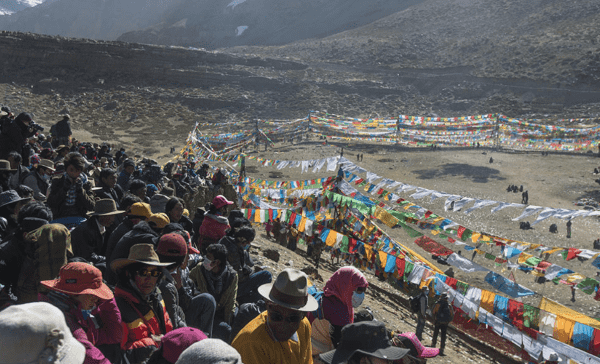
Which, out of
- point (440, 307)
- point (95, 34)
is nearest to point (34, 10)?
point (95, 34)

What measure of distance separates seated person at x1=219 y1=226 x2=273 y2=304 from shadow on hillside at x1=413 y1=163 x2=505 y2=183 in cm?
2716

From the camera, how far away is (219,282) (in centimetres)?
416

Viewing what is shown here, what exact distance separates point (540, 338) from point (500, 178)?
2385cm

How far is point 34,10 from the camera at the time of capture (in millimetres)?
146125

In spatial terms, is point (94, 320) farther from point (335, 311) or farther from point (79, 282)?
point (335, 311)

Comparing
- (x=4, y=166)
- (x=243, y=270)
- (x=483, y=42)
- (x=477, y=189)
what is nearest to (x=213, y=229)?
(x=243, y=270)

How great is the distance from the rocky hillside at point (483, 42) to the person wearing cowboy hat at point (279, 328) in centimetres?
6171

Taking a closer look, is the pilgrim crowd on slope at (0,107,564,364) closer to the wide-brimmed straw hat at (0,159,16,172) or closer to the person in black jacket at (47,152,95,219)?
the person in black jacket at (47,152,95,219)

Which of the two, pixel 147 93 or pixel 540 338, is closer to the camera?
pixel 540 338

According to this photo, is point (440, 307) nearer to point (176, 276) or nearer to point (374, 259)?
point (374, 259)

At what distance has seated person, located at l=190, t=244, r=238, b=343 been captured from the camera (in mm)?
4141

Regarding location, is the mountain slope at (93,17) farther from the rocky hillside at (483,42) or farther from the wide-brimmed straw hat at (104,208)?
the wide-brimmed straw hat at (104,208)

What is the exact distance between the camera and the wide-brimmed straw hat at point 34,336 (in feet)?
5.62

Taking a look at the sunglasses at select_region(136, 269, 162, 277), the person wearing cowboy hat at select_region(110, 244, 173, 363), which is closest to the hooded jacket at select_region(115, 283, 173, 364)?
the person wearing cowboy hat at select_region(110, 244, 173, 363)
